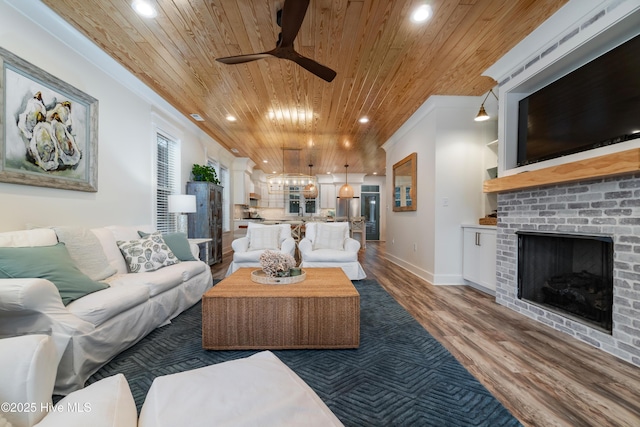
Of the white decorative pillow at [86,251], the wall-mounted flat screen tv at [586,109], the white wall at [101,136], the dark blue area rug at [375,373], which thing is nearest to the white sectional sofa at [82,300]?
the white decorative pillow at [86,251]

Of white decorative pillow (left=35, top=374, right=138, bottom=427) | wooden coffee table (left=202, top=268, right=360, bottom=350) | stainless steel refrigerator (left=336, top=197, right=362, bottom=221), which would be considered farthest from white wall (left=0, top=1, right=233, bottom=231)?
stainless steel refrigerator (left=336, top=197, right=362, bottom=221)

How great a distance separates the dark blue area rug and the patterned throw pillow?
0.63 metres

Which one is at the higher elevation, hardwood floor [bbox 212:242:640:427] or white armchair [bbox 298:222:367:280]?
white armchair [bbox 298:222:367:280]

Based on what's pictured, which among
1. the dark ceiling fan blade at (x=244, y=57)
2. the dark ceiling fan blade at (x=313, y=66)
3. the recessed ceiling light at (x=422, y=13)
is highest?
the recessed ceiling light at (x=422, y=13)

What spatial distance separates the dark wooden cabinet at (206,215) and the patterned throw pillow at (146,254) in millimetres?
1726

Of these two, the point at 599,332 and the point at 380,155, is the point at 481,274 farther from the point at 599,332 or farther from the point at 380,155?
the point at 380,155

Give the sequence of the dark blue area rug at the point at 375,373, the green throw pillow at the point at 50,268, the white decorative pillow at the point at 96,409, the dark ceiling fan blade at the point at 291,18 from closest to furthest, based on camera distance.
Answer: the white decorative pillow at the point at 96,409 < the dark blue area rug at the point at 375,373 < the green throw pillow at the point at 50,268 < the dark ceiling fan blade at the point at 291,18

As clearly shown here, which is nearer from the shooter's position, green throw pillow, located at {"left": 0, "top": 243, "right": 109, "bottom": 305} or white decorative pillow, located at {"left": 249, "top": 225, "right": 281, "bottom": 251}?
green throw pillow, located at {"left": 0, "top": 243, "right": 109, "bottom": 305}

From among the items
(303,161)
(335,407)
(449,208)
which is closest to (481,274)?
(449,208)

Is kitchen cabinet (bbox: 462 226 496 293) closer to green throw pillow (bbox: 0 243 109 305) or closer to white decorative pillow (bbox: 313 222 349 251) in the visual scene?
white decorative pillow (bbox: 313 222 349 251)

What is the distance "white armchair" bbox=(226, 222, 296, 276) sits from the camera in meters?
3.75

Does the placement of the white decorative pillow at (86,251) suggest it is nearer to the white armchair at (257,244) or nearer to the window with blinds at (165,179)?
the white armchair at (257,244)

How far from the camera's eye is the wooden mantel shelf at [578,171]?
172 centimetres

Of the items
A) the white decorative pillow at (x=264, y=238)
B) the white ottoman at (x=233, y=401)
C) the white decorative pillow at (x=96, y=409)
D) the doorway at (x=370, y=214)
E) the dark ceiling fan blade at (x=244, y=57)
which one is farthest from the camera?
the doorway at (x=370, y=214)
